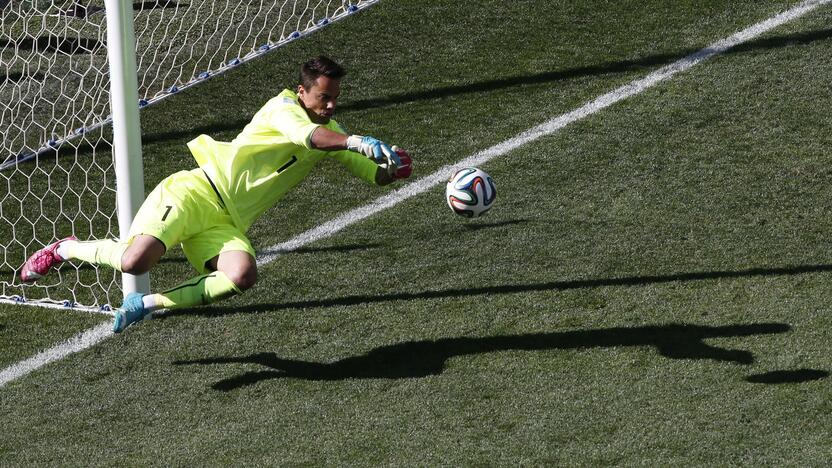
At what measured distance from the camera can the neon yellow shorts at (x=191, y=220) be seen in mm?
6625

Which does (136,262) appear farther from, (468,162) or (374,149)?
(468,162)

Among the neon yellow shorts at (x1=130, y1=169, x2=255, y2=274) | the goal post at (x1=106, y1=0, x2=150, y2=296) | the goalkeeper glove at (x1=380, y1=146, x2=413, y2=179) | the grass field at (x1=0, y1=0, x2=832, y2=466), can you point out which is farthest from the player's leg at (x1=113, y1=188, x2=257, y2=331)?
the goalkeeper glove at (x1=380, y1=146, x2=413, y2=179)

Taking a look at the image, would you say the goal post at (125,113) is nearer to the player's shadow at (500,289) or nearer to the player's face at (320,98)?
the player's shadow at (500,289)

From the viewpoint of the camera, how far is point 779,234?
311 inches

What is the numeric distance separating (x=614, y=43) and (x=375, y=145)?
193 inches

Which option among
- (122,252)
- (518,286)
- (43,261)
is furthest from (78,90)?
(518,286)

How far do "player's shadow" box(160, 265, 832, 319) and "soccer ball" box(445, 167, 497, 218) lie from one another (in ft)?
2.84

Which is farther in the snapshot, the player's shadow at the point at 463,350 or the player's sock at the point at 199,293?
the player's shadow at the point at 463,350

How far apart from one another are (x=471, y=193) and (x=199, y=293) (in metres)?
1.42

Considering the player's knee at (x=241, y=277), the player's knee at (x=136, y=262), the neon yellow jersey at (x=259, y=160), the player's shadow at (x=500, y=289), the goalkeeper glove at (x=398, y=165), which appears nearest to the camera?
the goalkeeper glove at (x=398, y=165)

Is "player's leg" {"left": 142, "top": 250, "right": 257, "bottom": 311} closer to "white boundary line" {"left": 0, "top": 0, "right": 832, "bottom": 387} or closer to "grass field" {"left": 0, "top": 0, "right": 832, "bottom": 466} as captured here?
"grass field" {"left": 0, "top": 0, "right": 832, "bottom": 466}

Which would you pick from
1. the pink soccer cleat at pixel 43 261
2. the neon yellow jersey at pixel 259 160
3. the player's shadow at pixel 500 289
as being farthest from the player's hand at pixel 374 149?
the pink soccer cleat at pixel 43 261

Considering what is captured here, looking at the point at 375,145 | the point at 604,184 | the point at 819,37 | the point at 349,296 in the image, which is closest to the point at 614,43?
the point at 819,37

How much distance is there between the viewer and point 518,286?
7.55 m
